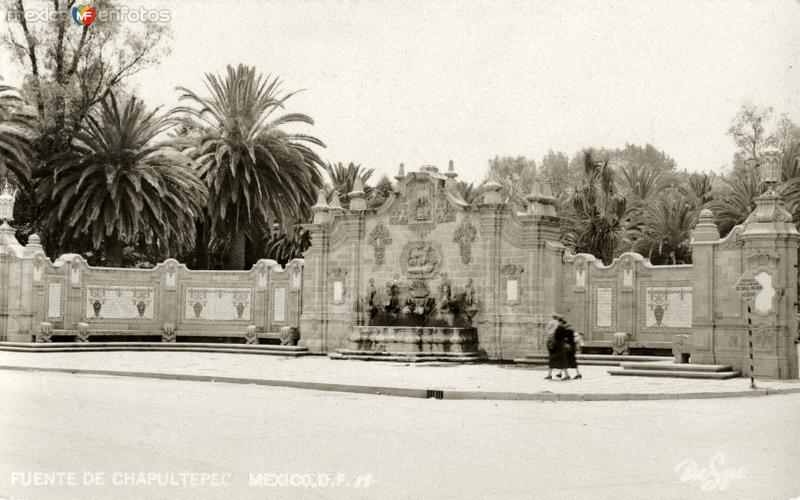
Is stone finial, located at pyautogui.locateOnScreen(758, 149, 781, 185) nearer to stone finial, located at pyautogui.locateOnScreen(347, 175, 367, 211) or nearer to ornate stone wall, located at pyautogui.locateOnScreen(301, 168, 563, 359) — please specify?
ornate stone wall, located at pyautogui.locateOnScreen(301, 168, 563, 359)

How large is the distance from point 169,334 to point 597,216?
24.7m

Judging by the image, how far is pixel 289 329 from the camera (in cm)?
3578

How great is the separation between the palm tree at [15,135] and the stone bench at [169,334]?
8104 millimetres

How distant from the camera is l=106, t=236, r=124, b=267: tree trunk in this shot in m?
44.7

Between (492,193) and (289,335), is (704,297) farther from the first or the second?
(289,335)

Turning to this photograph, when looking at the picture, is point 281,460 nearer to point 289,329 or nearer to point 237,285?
point 289,329

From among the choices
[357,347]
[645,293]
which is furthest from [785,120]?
[357,347]

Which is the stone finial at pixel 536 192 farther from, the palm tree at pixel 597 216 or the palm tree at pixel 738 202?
the palm tree at pixel 597 216

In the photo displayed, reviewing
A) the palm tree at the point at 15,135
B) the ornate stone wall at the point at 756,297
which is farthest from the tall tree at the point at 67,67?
the ornate stone wall at the point at 756,297

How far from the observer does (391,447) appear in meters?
12.7

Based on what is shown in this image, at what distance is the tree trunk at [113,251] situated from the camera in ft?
147

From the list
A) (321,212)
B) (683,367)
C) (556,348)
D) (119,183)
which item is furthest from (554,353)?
(119,183)

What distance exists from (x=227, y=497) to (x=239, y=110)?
39663mm
